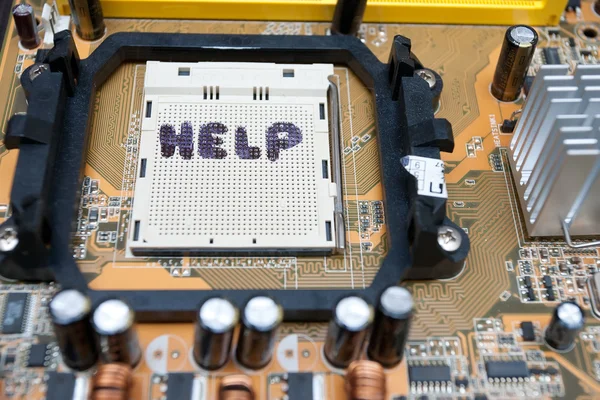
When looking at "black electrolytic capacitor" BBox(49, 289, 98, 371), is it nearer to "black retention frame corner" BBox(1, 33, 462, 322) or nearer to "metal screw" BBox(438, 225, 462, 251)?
"black retention frame corner" BBox(1, 33, 462, 322)

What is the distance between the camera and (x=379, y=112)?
20.7ft

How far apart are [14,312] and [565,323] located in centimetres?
379

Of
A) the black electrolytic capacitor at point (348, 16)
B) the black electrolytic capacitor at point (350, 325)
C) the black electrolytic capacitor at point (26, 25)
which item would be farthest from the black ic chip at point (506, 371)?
the black electrolytic capacitor at point (26, 25)

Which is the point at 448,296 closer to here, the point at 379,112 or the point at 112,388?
the point at 379,112

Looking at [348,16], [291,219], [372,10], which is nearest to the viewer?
[291,219]

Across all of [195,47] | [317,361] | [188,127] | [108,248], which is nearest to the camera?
[317,361]

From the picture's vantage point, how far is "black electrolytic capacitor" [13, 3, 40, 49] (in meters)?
6.49

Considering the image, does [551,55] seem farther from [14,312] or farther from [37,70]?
[14,312]

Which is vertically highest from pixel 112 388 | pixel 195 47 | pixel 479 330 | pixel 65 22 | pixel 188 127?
pixel 65 22

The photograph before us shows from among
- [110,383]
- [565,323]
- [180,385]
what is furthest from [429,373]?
[110,383]

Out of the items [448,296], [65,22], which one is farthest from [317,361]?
[65,22]

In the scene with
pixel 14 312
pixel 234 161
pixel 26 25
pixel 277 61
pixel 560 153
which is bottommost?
pixel 14 312

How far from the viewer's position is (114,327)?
4688mm

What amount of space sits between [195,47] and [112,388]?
303 centimetres
